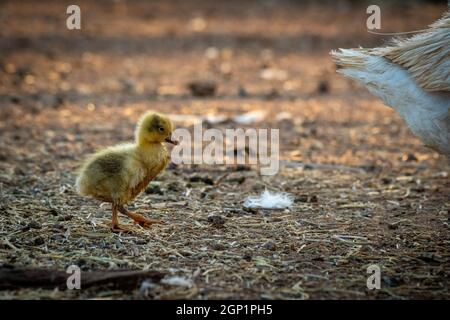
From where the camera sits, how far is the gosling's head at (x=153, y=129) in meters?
5.12

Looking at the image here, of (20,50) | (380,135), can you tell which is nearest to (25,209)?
(380,135)

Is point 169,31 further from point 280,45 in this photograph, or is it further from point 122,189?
point 122,189

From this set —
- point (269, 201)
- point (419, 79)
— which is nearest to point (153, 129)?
point (269, 201)

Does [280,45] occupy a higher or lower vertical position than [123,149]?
higher

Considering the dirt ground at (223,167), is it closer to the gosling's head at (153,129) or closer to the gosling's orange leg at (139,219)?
the gosling's orange leg at (139,219)

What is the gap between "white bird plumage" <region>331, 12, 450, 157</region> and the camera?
5.15 metres

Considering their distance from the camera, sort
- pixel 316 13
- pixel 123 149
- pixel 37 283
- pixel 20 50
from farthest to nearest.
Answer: pixel 316 13, pixel 20 50, pixel 123 149, pixel 37 283

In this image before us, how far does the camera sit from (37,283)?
163 inches

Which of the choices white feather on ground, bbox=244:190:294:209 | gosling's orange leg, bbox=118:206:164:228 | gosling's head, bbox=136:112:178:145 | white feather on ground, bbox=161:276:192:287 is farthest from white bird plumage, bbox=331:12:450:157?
white feather on ground, bbox=161:276:192:287

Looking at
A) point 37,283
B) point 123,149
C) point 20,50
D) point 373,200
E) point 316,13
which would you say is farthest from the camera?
point 316,13

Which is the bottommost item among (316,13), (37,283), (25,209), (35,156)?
(37,283)

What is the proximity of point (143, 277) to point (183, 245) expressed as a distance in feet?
2.43

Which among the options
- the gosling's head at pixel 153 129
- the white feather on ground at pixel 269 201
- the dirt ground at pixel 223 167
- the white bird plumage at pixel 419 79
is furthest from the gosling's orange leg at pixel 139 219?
the white bird plumage at pixel 419 79

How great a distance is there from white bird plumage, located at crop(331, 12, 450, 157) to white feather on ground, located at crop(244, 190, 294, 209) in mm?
1196
